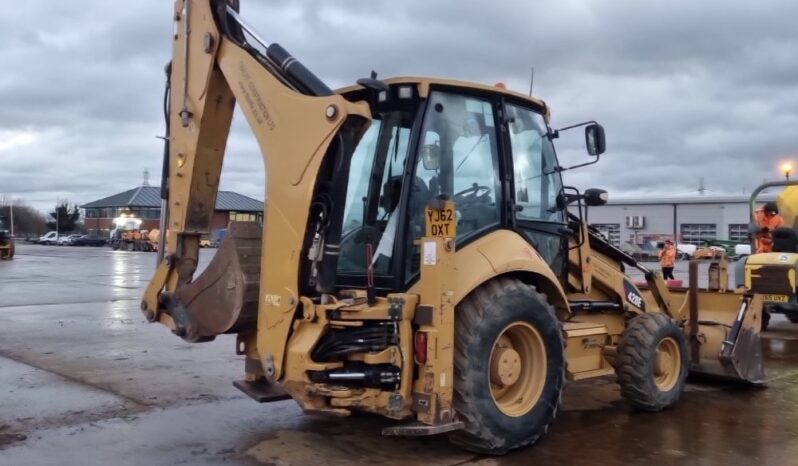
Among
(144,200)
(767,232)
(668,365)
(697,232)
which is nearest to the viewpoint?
(668,365)

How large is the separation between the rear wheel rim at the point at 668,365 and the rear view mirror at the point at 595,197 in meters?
1.43

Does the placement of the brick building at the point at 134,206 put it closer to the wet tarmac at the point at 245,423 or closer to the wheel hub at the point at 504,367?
the wet tarmac at the point at 245,423

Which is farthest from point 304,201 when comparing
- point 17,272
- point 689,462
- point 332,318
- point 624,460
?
point 17,272

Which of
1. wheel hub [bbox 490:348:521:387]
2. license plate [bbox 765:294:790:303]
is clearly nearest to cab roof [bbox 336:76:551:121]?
wheel hub [bbox 490:348:521:387]

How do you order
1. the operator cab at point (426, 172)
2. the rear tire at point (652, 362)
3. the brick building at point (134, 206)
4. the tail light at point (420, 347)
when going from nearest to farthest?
the tail light at point (420, 347) → the operator cab at point (426, 172) → the rear tire at point (652, 362) → the brick building at point (134, 206)

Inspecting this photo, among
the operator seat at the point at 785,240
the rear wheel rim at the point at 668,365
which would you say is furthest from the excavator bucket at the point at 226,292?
the operator seat at the point at 785,240

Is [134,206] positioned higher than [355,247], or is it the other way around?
[134,206]

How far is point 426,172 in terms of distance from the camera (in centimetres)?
520

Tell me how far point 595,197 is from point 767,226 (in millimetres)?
7032

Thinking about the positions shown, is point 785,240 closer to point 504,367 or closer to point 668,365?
point 668,365

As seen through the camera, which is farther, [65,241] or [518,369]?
[65,241]

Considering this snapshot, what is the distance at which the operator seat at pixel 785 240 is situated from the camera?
Answer: 36.7 ft

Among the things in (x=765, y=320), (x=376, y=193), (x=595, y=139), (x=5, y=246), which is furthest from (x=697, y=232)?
(x=376, y=193)

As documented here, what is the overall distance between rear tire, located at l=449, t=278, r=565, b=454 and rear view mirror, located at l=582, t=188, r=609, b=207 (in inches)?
48.4
